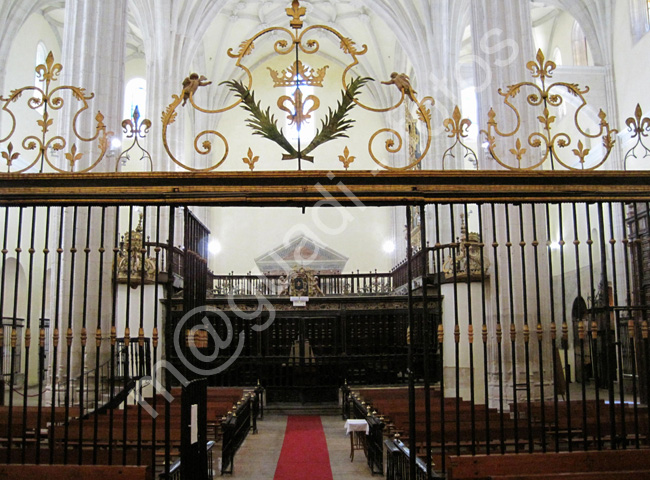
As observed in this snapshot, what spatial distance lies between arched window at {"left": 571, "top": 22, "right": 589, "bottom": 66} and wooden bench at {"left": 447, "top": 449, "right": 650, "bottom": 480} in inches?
776

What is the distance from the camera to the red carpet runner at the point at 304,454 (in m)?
8.00

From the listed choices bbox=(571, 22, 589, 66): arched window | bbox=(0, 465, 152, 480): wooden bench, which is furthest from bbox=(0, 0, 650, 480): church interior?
bbox=(571, 22, 589, 66): arched window

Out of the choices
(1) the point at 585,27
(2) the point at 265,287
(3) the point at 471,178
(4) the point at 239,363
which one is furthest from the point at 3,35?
(3) the point at 471,178

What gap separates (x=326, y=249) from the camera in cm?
2770

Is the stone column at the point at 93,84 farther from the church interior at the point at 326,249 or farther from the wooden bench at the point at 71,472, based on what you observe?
the wooden bench at the point at 71,472

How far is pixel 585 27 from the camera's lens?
65.2ft

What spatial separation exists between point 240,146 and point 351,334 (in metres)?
15.1

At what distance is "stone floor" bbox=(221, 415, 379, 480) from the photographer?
814 centimetres

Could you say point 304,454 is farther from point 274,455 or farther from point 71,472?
point 71,472

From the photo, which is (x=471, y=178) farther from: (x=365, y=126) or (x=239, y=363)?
(x=365, y=126)

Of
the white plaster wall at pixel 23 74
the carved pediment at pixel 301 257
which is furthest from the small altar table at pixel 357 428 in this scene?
the carved pediment at pixel 301 257

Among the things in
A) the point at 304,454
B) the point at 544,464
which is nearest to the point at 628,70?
the point at 304,454

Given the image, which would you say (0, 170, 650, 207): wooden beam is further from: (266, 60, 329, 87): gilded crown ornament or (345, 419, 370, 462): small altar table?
(345, 419, 370, 462): small altar table

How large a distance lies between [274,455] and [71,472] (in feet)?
18.2
